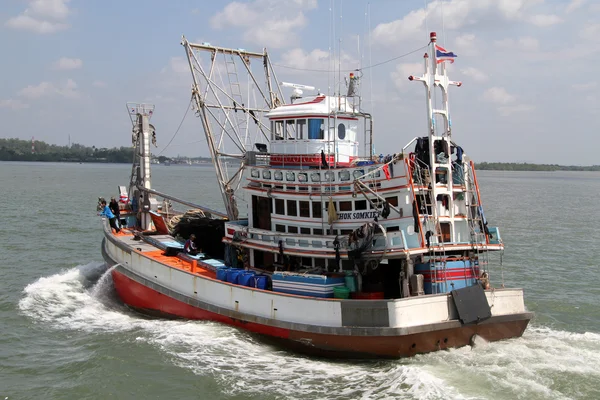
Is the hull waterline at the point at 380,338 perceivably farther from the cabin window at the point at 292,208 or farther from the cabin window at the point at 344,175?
the cabin window at the point at 344,175

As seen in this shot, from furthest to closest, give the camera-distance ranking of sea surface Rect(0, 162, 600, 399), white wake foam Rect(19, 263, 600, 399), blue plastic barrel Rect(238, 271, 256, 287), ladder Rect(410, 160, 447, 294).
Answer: blue plastic barrel Rect(238, 271, 256, 287), ladder Rect(410, 160, 447, 294), sea surface Rect(0, 162, 600, 399), white wake foam Rect(19, 263, 600, 399)

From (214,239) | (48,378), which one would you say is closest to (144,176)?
(214,239)

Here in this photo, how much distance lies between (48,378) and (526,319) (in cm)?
1176

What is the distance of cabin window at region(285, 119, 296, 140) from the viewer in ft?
55.6

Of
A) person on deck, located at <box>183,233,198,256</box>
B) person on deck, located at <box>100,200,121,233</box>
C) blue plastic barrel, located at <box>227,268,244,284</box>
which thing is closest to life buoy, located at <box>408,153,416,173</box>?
blue plastic barrel, located at <box>227,268,244,284</box>

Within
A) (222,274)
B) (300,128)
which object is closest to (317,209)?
(300,128)

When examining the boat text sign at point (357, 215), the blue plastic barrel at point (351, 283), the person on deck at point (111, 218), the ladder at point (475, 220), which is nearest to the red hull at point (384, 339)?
the blue plastic barrel at point (351, 283)

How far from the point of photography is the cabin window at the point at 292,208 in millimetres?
15988

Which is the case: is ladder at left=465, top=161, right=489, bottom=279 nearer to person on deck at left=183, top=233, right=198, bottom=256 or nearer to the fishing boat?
the fishing boat

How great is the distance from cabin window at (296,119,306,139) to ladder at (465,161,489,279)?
4.78m

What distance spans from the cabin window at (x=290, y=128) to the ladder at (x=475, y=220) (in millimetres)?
5165

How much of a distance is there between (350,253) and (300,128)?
183 inches

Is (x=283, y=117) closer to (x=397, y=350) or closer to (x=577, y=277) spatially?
(x=397, y=350)

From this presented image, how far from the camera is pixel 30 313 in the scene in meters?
18.0
